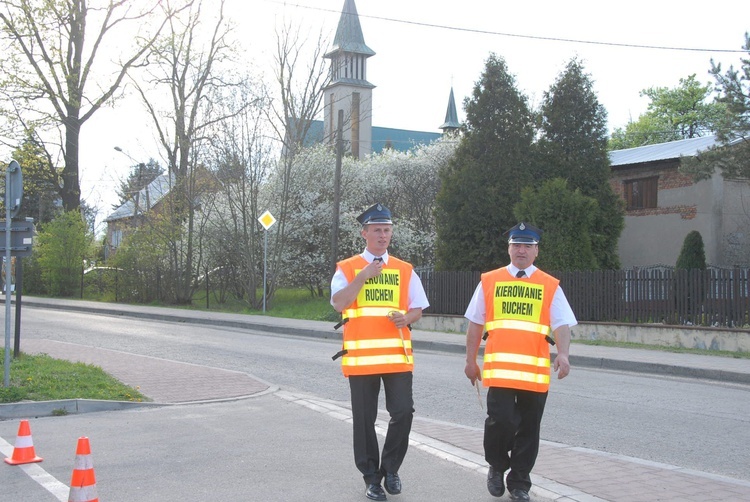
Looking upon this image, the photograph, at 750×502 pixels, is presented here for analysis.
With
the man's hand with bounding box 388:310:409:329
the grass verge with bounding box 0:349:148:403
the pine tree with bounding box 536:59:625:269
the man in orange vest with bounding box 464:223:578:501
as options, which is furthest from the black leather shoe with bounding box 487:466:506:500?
the pine tree with bounding box 536:59:625:269

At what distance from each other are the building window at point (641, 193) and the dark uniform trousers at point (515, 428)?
1022 inches

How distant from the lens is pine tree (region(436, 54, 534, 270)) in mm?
25203

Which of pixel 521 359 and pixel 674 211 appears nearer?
pixel 521 359

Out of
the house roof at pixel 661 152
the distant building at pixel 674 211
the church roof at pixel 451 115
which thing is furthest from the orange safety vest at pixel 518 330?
the church roof at pixel 451 115

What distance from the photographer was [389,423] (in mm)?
5070

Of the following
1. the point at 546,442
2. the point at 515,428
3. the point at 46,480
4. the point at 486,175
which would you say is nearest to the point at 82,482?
the point at 46,480

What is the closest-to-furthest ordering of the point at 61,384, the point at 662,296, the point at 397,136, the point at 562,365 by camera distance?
1. the point at 562,365
2. the point at 61,384
3. the point at 662,296
4. the point at 397,136

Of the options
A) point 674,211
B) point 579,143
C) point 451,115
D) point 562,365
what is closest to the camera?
point 562,365

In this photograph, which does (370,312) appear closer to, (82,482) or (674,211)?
(82,482)

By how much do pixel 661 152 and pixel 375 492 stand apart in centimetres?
2871

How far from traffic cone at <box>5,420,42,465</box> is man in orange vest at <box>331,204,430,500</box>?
2.83m

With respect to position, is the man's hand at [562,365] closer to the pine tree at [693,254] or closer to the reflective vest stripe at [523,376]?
the reflective vest stripe at [523,376]

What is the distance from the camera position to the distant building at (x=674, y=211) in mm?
27891

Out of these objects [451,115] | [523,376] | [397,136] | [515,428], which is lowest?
[515,428]
